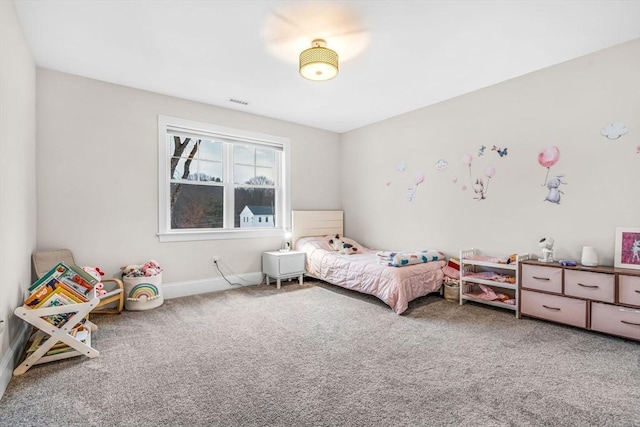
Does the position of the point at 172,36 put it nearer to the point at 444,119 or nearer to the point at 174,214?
the point at 174,214

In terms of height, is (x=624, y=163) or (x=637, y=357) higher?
(x=624, y=163)

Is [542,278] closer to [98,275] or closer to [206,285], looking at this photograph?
[206,285]

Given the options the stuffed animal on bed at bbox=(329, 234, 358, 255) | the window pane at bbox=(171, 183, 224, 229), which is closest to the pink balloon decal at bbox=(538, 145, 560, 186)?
the stuffed animal on bed at bbox=(329, 234, 358, 255)

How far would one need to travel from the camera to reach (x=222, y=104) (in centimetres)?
413

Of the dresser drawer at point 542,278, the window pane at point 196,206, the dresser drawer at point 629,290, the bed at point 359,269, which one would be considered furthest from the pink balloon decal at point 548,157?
the window pane at point 196,206

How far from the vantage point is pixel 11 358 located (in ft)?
6.70

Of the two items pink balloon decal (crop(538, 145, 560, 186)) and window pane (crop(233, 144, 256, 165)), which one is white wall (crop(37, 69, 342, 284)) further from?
pink balloon decal (crop(538, 145, 560, 186))

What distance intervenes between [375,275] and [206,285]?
2205 mm

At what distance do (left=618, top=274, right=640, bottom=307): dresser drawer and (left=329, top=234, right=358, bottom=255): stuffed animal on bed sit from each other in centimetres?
285

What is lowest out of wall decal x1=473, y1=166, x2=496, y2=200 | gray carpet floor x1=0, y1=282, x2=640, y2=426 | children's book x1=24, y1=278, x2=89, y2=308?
gray carpet floor x1=0, y1=282, x2=640, y2=426

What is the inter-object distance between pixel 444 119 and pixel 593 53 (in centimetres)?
152

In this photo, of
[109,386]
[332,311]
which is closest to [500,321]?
[332,311]

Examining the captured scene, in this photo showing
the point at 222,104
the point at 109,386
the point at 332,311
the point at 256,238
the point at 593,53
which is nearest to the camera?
the point at 109,386

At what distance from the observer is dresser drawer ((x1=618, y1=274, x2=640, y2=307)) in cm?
243
